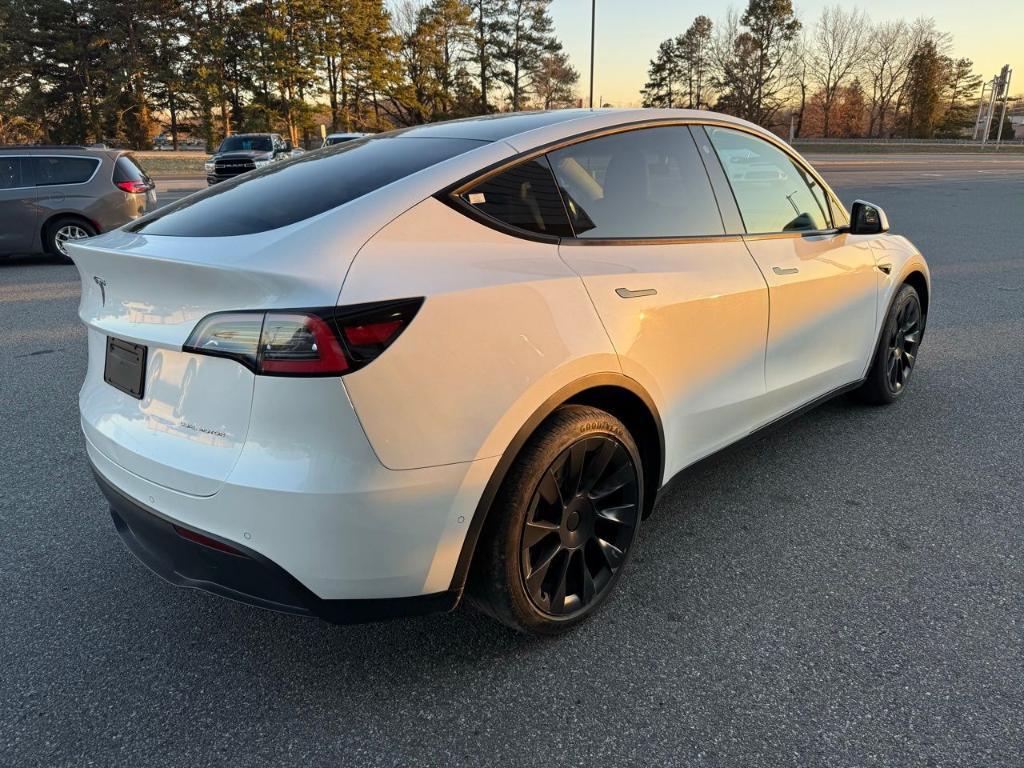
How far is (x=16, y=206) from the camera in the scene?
10227 mm

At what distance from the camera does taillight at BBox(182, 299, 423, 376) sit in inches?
69.7

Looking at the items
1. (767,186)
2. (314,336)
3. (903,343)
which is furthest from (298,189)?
(903,343)

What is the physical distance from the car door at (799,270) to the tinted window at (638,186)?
0.26m

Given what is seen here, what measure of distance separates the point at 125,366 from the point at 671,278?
5.96ft

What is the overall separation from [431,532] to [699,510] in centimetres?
175

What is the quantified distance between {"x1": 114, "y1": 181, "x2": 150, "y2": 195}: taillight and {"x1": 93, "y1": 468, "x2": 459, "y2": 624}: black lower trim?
33.2ft

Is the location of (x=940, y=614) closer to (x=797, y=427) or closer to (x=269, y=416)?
(x=797, y=427)

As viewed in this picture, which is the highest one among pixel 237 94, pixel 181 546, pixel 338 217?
pixel 237 94

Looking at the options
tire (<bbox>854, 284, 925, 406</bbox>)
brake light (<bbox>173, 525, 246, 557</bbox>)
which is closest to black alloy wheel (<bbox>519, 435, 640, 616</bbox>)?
brake light (<bbox>173, 525, 246, 557</bbox>)

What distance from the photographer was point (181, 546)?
2.07 metres

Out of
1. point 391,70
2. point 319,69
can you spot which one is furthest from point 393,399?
point 391,70

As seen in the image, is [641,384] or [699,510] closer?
[641,384]

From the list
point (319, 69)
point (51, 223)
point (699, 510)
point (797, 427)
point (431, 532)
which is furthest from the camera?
point (319, 69)

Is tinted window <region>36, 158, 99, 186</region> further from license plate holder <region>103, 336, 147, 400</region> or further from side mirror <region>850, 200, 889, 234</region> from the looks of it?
side mirror <region>850, 200, 889, 234</region>
